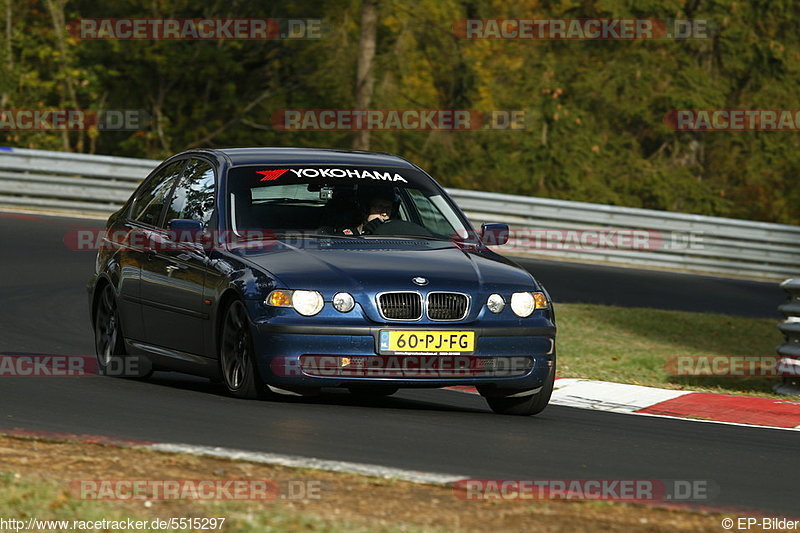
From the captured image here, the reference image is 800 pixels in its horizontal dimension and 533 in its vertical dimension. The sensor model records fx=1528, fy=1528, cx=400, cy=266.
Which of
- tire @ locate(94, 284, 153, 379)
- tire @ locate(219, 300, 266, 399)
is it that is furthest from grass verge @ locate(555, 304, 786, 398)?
tire @ locate(219, 300, 266, 399)

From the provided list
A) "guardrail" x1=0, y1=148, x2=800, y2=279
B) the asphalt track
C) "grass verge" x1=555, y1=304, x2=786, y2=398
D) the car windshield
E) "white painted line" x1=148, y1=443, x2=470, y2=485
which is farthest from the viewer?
"guardrail" x1=0, y1=148, x2=800, y2=279

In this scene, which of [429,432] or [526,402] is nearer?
[429,432]

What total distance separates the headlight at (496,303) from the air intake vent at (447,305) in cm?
16

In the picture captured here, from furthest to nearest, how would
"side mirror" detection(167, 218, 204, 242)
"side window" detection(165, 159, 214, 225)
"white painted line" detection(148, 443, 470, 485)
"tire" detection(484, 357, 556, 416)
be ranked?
"side window" detection(165, 159, 214, 225) < "side mirror" detection(167, 218, 204, 242) < "tire" detection(484, 357, 556, 416) < "white painted line" detection(148, 443, 470, 485)

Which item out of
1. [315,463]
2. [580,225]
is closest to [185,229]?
[315,463]

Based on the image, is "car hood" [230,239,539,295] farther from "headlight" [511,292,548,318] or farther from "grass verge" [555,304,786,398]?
"grass verge" [555,304,786,398]

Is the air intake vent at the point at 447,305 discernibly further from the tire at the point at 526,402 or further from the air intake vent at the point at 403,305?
the tire at the point at 526,402

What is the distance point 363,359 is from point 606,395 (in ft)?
10.6

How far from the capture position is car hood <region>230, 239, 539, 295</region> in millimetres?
8664

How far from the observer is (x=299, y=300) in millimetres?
8609

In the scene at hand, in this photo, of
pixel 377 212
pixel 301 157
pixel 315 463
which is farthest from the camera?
pixel 301 157

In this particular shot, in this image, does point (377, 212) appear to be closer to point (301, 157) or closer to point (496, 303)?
point (301, 157)

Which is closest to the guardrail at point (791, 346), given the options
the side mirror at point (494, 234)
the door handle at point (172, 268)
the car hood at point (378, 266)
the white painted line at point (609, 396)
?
the white painted line at point (609, 396)

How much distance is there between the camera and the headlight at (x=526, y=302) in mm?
8961
